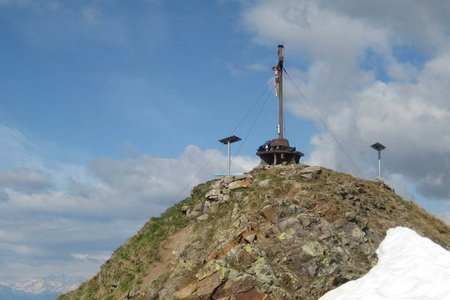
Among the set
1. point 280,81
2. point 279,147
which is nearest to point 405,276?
point 279,147

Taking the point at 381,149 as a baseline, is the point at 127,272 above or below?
below

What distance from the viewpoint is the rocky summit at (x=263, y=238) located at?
34969mm

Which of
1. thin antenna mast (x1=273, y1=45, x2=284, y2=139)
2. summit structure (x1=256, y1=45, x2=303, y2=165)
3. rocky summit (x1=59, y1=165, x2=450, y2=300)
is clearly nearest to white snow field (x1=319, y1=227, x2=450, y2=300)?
rocky summit (x1=59, y1=165, x2=450, y2=300)

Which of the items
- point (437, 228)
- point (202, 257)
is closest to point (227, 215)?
point (202, 257)

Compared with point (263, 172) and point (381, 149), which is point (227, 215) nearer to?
point (263, 172)

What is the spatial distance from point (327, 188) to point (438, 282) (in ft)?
52.6

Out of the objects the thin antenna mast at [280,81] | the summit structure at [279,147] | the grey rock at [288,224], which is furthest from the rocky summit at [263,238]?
the thin antenna mast at [280,81]

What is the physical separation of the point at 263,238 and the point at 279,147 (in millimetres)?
19233

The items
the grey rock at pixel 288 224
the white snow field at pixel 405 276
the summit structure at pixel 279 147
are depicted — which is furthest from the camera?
the summit structure at pixel 279 147

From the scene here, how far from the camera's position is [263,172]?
49.4m

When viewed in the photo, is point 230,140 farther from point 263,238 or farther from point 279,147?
point 263,238

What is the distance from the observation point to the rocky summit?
35.0m

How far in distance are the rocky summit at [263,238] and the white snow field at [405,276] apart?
113 centimetres

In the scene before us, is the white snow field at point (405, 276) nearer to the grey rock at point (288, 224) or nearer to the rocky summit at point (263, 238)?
the rocky summit at point (263, 238)
